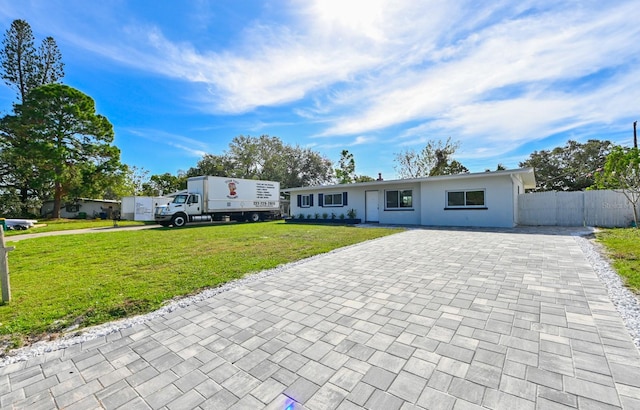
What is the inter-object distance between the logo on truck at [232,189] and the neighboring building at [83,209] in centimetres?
1970

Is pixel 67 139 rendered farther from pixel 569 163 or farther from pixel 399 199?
pixel 569 163

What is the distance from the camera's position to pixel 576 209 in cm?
1256

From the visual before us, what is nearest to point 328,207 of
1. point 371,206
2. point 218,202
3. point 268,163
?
point 371,206

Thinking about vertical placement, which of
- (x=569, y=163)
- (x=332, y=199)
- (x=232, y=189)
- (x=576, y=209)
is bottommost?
(x=576, y=209)

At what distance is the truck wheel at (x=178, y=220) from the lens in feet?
51.3

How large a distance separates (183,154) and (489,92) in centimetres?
3281

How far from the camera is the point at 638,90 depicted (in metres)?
9.67

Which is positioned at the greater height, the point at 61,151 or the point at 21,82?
the point at 21,82

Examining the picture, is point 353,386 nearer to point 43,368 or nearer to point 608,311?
point 43,368

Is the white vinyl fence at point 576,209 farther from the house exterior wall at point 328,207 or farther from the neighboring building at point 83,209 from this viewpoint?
the neighboring building at point 83,209

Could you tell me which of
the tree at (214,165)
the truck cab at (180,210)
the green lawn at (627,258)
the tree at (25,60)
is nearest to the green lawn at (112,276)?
the green lawn at (627,258)

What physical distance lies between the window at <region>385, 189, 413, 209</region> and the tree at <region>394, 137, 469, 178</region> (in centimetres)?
1378

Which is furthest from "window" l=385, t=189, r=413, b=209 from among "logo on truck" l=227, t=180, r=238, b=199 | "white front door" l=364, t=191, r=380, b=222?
"logo on truck" l=227, t=180, r=238, b=199

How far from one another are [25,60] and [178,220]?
70.7 ft
